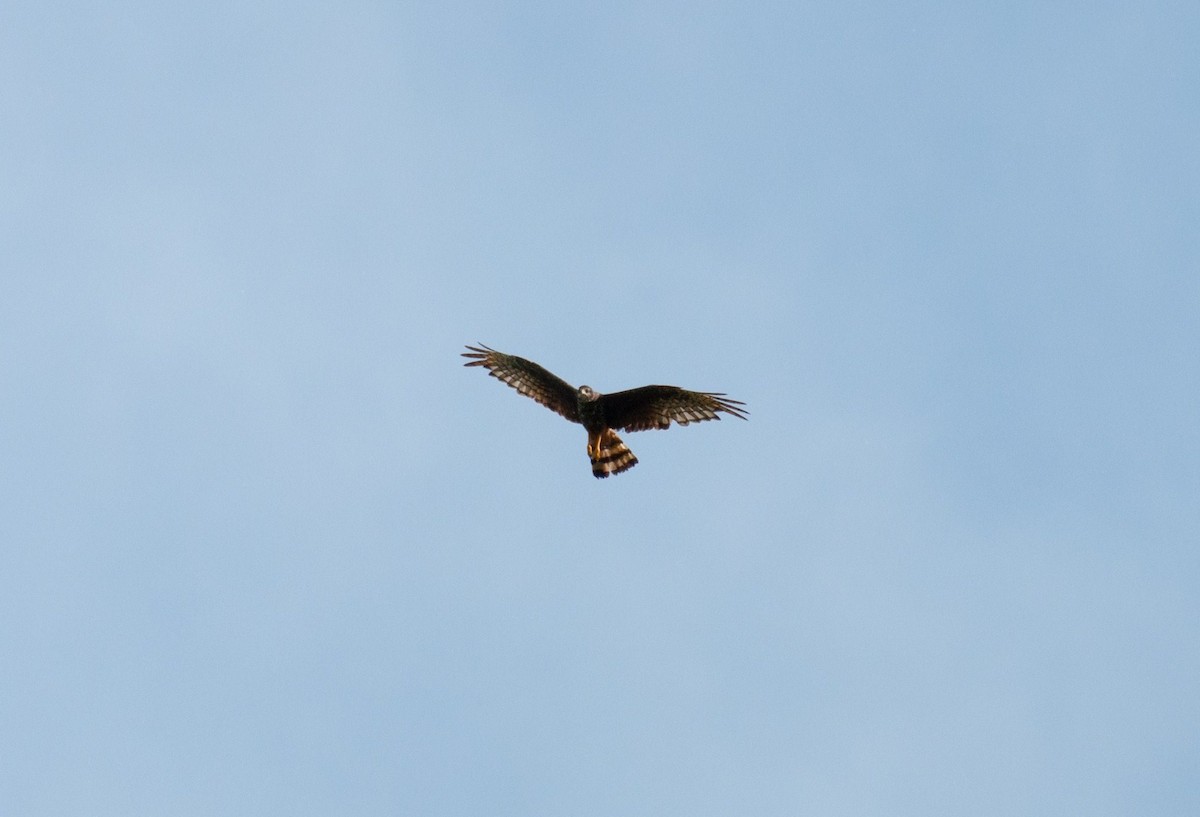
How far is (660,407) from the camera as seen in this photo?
29078 millimetres

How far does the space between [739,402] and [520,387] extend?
314 centimetres

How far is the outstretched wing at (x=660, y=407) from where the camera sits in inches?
1129

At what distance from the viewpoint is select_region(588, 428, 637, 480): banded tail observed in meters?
28.9

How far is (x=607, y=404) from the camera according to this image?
28875 millimetres

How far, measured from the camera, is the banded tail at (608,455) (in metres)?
28.9

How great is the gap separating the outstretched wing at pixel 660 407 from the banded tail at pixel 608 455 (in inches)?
10.2

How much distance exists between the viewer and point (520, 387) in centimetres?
2944

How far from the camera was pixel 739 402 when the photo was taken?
2861 cm

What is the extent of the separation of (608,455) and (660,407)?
3.24 feet

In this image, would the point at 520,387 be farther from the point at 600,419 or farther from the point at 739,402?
the point at 739,402

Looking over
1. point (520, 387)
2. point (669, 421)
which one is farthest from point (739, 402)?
point (520, 387)

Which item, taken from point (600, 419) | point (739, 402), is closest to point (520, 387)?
point (600, 419)

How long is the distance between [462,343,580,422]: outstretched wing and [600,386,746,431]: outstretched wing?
63cm

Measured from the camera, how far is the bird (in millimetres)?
28750
